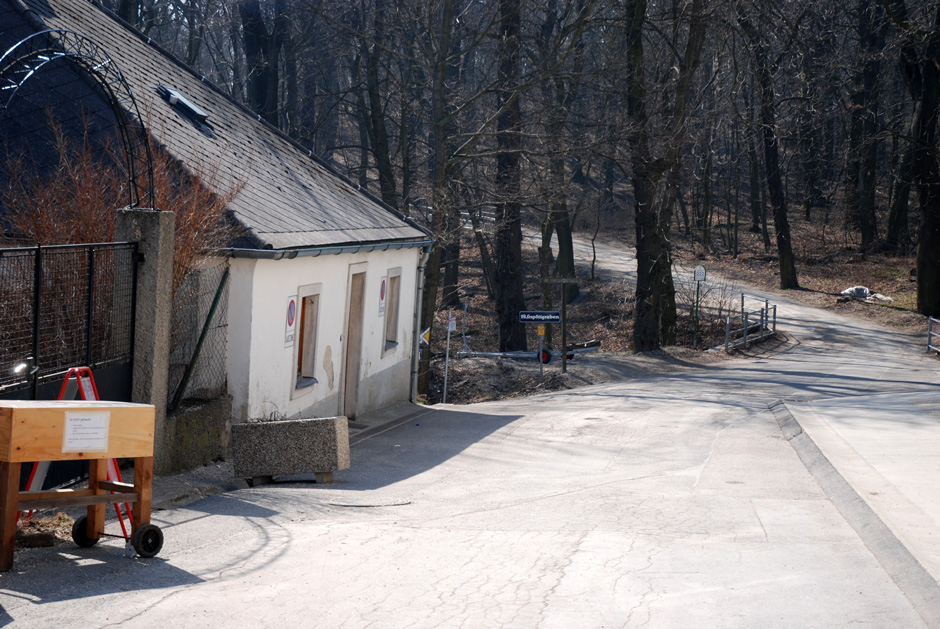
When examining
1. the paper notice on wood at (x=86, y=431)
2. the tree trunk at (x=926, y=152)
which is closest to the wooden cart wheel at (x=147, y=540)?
the paper notice on wood at (x=86, y=431)

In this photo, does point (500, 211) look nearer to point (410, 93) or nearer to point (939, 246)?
point (410, 93)

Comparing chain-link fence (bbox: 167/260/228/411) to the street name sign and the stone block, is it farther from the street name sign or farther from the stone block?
the street name sign

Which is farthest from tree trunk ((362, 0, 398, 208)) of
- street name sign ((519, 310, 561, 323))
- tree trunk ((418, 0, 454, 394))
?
street name sign ((519, 310, 561, 323))

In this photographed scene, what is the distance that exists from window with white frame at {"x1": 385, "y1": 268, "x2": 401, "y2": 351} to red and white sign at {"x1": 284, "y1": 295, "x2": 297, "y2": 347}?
16.2ft

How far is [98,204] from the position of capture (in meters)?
10.0

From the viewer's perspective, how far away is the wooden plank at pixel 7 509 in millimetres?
5773

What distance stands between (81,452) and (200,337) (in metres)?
4.70

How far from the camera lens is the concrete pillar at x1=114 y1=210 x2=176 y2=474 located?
9.07 meters

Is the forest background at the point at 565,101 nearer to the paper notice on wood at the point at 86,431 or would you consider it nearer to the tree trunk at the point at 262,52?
the tree trunk at the point at 262,52

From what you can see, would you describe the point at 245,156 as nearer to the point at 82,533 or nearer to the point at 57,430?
the point at 82,533

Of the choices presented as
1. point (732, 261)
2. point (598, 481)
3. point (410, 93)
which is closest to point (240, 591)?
point (598, 481)

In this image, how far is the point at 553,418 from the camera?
16.3 meters

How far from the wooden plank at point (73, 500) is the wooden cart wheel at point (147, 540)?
23 centimetres

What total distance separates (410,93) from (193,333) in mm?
22876
